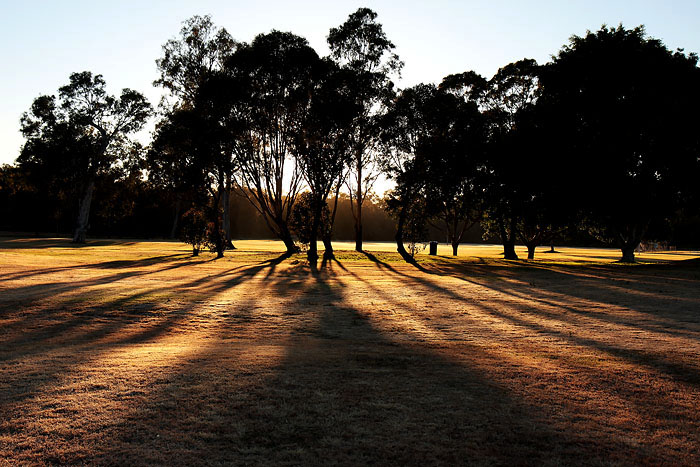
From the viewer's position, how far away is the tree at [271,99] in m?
34.7

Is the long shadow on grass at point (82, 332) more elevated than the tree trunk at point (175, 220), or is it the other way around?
the tree trunk at point (175, 220)

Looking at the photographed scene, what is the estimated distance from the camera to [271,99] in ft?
119

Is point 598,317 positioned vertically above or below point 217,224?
below

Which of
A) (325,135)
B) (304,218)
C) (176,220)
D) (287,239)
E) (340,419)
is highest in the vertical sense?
(325,135)

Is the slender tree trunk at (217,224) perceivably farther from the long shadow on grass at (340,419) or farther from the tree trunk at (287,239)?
the long shadow on grass at (340,419)

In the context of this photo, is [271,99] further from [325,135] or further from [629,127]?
[629,127]

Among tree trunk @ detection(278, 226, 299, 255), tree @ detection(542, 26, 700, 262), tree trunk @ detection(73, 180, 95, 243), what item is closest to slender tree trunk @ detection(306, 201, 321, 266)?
tree trunk @ detection(278, 226, 299, 255)

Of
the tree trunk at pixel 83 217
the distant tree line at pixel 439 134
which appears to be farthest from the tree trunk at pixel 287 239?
the tree trunk at pixel 83 217

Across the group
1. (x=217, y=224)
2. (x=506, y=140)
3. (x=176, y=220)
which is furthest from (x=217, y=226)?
(x=176, y=220)

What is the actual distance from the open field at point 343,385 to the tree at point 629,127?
1821 cm

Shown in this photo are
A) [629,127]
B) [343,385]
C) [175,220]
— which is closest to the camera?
[343,385]

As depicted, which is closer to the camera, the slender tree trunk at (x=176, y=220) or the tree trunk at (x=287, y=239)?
the tree trunk at (x=287, y=239)

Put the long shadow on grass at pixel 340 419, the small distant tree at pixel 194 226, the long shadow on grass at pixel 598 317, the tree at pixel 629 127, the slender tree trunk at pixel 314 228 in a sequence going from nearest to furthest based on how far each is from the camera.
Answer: the long shadow on grass at pixel 340 419 < the long shadow on grass at pixel 598 317 < the tree at pixel 629 127 < the slender tree trunk at pixel 314 228 < the small distant tree at pixel 194 226

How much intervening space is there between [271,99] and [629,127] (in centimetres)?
2312
